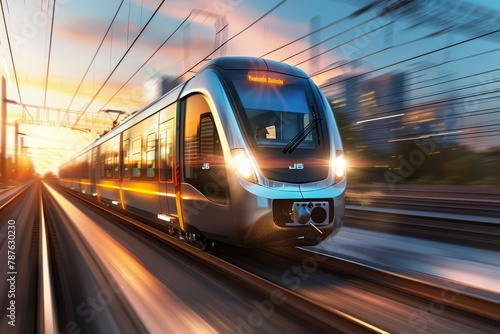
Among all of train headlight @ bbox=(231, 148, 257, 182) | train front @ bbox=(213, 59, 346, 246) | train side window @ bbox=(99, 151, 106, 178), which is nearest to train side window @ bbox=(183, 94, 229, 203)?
train headlight @ bbox=(231, 148, 257, 182)

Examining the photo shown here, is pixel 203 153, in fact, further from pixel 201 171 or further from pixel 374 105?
pixel 374 105

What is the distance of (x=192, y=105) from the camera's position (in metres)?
5.85

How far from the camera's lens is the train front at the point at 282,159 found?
15.2 feet

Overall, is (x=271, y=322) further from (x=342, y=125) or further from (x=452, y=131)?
(x=342, y=125)

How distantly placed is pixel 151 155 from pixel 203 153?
8.55 feet

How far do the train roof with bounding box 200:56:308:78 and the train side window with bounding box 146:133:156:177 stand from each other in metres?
2.40

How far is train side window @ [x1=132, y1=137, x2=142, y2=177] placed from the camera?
8.65 m

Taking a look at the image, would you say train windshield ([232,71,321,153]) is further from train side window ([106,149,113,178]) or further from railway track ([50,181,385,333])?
train side window ([106,149,113,178])

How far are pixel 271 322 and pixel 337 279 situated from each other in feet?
4.94

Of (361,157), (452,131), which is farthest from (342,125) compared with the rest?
(452,131)

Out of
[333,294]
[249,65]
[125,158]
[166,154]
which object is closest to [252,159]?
[249,65]

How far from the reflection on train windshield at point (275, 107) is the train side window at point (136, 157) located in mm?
4154

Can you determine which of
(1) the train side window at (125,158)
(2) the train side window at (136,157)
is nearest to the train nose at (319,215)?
(2) the train side window at (136,157)

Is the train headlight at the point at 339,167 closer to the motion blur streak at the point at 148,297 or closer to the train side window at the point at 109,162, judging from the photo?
the motion blur streak at the point at 148,297
